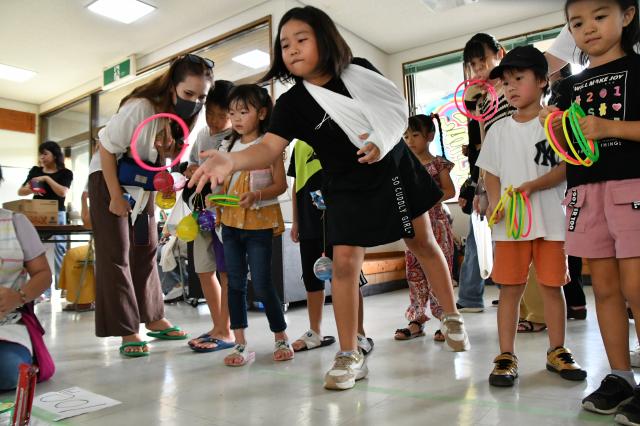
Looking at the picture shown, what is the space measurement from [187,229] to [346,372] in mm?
1017

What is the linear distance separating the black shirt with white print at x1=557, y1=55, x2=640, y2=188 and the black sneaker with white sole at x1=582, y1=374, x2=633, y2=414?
1.65ft

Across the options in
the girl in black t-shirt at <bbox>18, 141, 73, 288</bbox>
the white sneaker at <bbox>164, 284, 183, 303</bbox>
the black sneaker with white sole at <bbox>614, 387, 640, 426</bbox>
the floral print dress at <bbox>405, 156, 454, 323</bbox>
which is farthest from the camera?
the white sneaker at <bbox>164, 284, 183, 303</bbox>

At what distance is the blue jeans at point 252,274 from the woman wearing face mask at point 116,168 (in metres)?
0.49

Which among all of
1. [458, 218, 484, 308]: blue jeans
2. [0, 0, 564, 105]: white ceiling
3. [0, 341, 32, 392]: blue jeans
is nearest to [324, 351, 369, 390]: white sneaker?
[0, 341, 32, 392]: blue jeans

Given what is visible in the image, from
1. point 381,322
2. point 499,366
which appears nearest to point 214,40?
point 381,322

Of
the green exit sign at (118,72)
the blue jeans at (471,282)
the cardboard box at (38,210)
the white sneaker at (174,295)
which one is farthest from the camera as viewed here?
the green exit sign at (118,72)

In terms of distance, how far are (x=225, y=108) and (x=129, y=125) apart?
486mm

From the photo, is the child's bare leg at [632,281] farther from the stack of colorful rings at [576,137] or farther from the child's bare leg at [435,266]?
the child's bare leg at [435,266]

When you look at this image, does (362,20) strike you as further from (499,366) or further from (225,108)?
(499,366)

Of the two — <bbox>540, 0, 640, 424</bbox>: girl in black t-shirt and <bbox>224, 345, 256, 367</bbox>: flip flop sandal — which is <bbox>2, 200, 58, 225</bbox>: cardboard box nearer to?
<bbox>224, 345, 256, 367</bbox>: flip flop sandal

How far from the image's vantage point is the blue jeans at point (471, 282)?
3064mm

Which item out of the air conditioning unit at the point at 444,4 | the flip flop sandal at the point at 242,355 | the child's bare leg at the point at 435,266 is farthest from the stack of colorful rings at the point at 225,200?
the air conditioning unit at the point at 444,4

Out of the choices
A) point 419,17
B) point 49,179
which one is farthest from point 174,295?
point 419,17

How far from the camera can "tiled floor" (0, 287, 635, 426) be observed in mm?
1234
